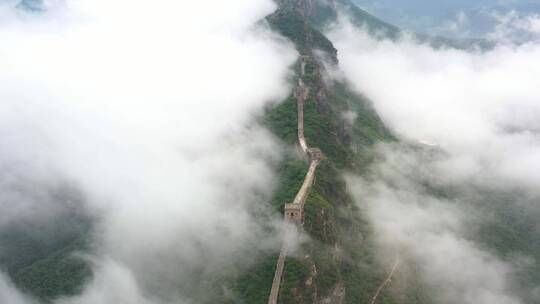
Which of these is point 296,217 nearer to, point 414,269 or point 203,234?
point 203,234

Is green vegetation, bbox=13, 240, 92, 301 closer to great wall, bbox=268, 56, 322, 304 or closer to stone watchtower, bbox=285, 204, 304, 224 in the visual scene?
great wall, bbox=268, 56, 322, 304

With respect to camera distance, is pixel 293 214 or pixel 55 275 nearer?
pixel 55 275

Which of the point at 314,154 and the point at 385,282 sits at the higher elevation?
the point at 314,154

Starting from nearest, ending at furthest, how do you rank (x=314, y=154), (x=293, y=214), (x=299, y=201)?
1. (x=293, y=214)
2. (x=299, y=201)
3. (x=314, y=154)

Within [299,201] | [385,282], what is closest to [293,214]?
[299,201]

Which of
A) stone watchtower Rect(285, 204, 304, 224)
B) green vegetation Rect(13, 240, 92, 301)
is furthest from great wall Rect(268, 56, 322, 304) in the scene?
green vegetation Rect(13, 240, 92, 301)

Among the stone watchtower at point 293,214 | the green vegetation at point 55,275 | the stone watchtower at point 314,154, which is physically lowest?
the green vegetation at point 55,275

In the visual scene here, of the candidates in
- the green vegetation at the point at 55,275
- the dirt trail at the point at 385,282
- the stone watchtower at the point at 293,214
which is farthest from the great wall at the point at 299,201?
the green vegetation at the point at 55,275

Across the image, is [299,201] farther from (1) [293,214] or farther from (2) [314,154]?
(2) [314,154]

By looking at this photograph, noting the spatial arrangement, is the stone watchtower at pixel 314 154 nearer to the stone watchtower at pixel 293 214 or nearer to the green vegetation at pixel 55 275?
the stone watchtower at pixel 293 214

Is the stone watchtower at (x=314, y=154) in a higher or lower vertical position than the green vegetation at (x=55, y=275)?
higher

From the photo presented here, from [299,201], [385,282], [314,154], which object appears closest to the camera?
[299,201]

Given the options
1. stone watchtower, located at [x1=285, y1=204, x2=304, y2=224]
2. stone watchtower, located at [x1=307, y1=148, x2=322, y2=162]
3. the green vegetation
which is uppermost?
stone watchtower, located at [x1=307, y1=148, x2=322, y2=162]
